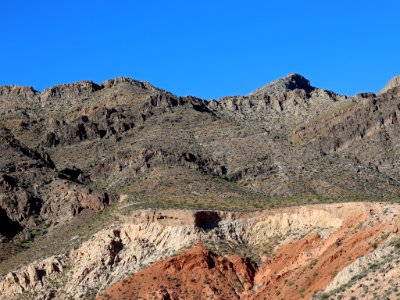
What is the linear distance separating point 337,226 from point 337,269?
11804 millimetres

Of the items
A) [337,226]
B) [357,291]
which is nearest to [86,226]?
[337,226]

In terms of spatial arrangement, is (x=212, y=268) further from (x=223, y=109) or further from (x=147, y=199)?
(x=223, y=109)

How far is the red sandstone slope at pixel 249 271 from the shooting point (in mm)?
72562

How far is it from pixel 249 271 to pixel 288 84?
107m

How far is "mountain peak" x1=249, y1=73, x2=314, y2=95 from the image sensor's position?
590 ft

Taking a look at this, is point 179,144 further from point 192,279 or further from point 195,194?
point 192,279

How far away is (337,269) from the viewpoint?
69250 mm

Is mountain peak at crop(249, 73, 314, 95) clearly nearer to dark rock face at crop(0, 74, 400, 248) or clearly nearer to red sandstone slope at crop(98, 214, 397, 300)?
dark rock face at crop(0, 74, 400, 248)

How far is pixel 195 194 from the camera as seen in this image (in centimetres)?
9619

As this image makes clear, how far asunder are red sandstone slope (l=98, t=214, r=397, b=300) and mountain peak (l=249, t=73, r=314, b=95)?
9872 centimetres

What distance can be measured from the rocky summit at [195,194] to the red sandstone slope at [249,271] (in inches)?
5.6

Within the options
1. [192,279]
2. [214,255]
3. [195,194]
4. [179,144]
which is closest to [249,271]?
[214,255]

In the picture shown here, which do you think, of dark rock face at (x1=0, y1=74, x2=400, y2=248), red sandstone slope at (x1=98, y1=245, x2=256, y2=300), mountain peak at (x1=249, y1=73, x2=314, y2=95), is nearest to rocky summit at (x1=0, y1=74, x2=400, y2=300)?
red sandstone slope at (x1=98, y1=245, x2=256, y2=300)

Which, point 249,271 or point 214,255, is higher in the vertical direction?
point 214,255
